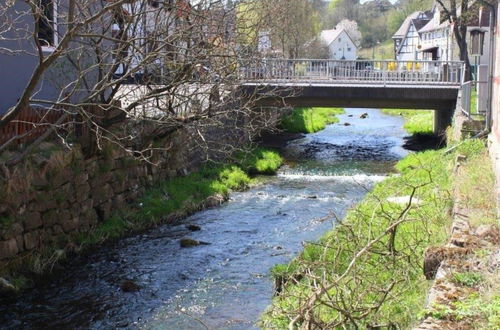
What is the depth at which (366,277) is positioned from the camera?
→ 7.89 meters

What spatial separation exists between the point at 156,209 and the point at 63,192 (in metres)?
3.16

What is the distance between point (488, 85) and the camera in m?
18.5

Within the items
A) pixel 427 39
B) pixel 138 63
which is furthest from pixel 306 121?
pixel 427 39

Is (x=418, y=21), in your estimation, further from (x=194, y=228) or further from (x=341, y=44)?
(x=194, y=228)

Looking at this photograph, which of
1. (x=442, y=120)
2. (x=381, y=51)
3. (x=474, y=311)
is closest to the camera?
(x=474, y=311)

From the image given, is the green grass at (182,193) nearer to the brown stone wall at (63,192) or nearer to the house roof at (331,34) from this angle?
the brown stone wall at (63,192)

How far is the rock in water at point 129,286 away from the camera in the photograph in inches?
428

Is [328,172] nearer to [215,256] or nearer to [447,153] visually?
[447,153]

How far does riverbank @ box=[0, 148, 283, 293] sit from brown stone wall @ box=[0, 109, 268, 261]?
0.21 m

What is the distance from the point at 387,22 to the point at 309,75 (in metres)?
101

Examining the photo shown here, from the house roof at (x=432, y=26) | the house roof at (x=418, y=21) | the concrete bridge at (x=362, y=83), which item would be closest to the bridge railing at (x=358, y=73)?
the concrete bridge at (x=362, y=83)

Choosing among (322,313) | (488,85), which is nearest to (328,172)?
(488,85)

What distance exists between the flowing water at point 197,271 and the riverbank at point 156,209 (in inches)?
12.6

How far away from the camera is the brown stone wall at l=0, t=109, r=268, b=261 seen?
11680 mm
